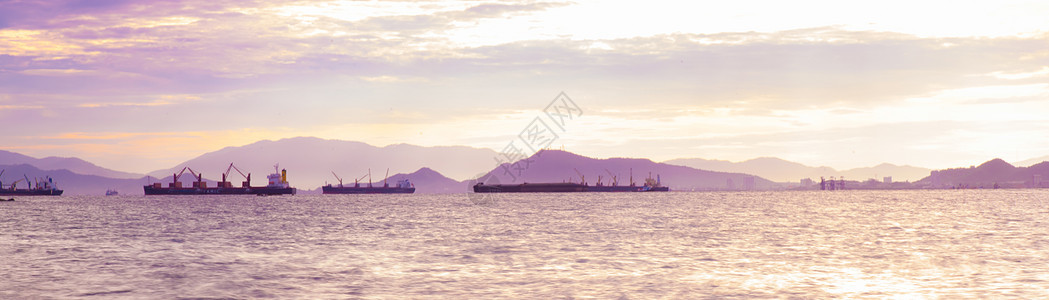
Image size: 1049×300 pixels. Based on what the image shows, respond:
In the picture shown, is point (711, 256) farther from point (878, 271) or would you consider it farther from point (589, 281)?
point (589, 281)

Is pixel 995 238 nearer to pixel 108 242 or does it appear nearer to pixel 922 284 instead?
pixel 922 284

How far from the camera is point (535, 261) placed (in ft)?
143

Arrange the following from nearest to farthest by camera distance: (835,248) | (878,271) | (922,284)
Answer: (922,284) → (878,271) → (835,248)

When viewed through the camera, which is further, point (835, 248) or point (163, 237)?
point (163, 237)

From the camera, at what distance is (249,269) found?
41.8 metres

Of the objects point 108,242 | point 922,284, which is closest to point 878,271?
point 922,284

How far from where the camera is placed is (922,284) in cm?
3309

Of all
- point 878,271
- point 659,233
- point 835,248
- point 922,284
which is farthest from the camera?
point 659,233

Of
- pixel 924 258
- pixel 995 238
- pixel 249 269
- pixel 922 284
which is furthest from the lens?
pixel 995 238

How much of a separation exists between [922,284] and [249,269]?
1222 inches

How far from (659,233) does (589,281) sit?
3589 centimetres

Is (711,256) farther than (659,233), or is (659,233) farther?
(659,233)

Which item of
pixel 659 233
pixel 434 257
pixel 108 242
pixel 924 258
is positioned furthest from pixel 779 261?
pixel 108 242

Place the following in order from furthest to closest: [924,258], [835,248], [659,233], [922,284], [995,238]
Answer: [659,233] < [995,238] < [835,248] < [924,258] < [922,284]
